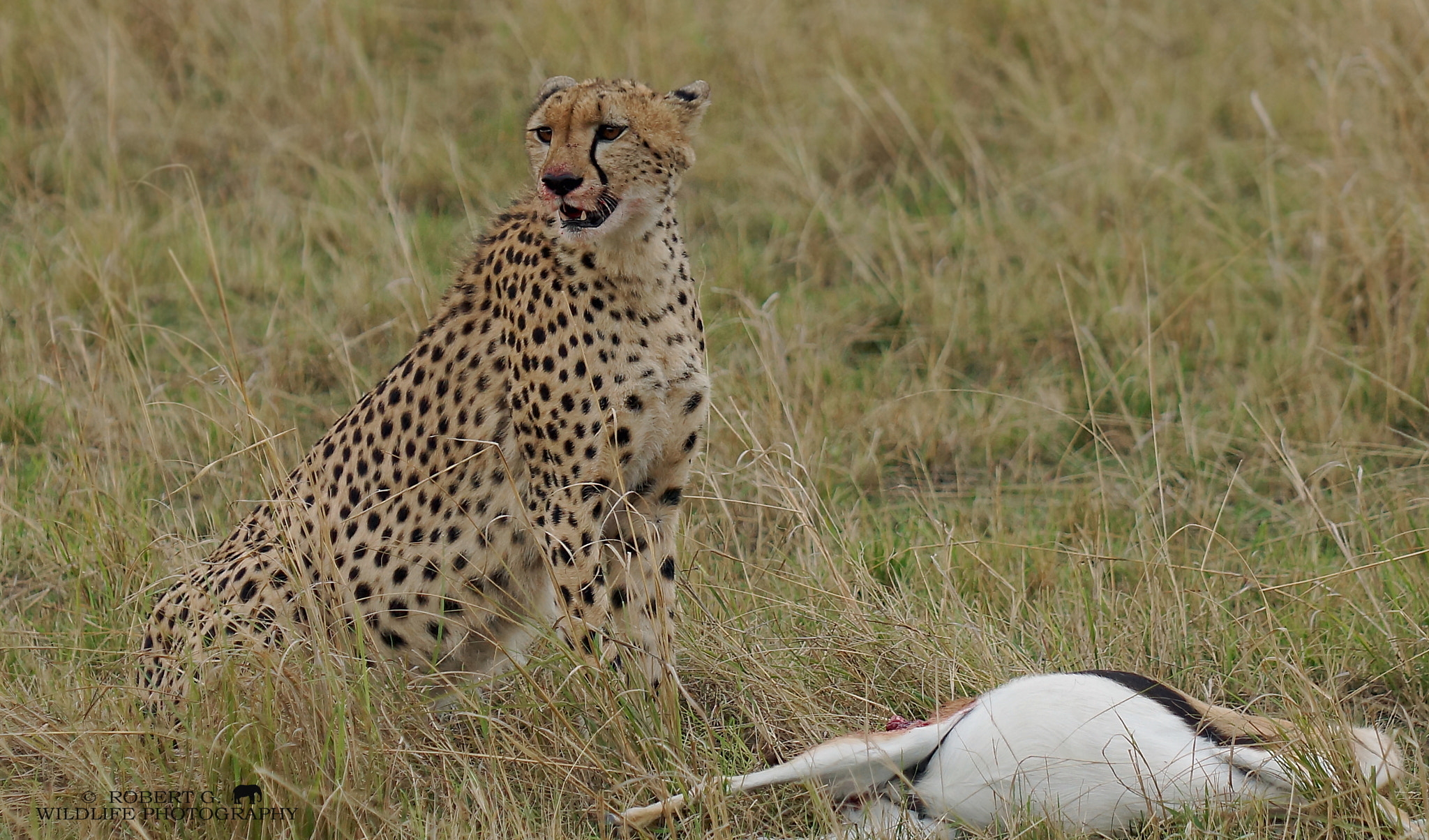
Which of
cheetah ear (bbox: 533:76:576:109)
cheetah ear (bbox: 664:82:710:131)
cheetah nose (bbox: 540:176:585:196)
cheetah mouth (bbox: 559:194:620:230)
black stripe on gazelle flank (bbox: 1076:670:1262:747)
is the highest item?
cheetah ear (bbox: 533:76:576:109)

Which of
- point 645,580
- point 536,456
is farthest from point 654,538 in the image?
point 536,456

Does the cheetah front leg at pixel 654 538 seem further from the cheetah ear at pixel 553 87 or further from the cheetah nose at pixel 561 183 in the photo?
the cheetah ear at pixel 553 87

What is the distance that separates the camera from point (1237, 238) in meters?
4.33

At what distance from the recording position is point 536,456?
A: 100 inches

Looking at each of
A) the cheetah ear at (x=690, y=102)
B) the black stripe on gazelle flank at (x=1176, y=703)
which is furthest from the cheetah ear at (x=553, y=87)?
the black stripe on gazelle flank at (x=1176, y=703)

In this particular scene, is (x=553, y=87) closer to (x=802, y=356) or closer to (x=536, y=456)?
(x=536, y=456)

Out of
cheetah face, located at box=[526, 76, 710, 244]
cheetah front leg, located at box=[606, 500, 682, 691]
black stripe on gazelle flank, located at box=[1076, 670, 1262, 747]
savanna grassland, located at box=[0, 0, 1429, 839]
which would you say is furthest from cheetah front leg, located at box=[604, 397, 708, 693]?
black stripe on gazelle flank, located at box=[1076, 670, 1262, 747]

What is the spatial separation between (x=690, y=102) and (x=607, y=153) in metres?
0.23

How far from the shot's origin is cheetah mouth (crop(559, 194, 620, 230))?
2.49 m

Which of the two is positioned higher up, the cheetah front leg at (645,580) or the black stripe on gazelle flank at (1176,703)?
the cheetah front leg at (645,580)

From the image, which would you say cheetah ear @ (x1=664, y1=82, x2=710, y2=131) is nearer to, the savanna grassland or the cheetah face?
the cheetah face

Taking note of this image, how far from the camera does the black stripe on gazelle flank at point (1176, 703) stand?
7.22 ft

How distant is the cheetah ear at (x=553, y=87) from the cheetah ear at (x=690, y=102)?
0.17m

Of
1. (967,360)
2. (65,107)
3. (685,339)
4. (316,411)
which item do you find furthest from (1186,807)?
(65,107)
